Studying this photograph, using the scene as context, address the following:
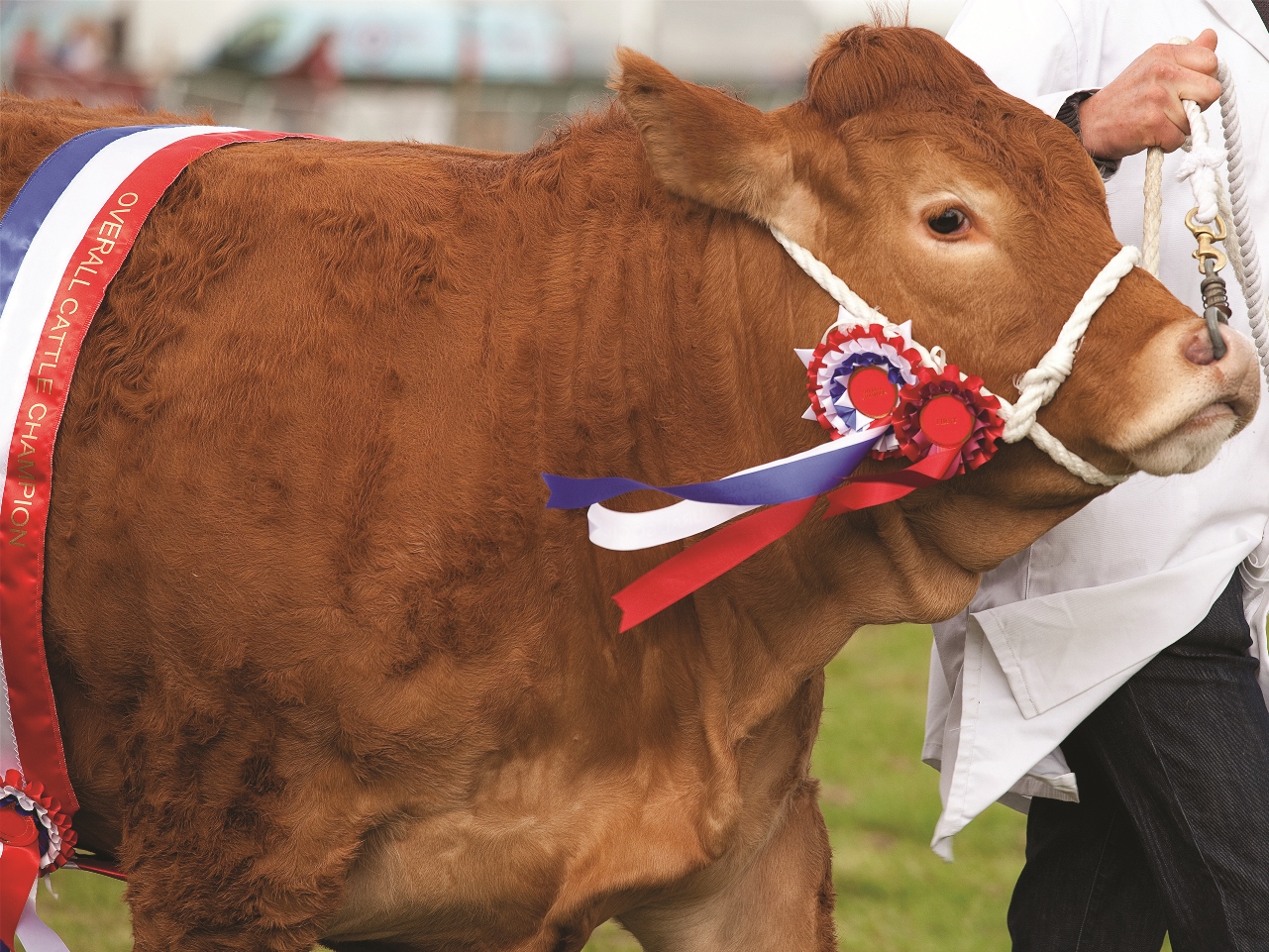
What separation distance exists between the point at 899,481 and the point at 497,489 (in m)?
0.63

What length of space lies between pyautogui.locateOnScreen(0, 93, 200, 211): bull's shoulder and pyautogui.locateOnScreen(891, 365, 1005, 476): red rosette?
1.61m

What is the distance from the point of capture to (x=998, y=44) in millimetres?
2732

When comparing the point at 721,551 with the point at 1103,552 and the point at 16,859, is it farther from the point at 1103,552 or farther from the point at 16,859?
the point at 16,859

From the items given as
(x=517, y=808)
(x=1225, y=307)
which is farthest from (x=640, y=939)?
(x=1225, y=307)

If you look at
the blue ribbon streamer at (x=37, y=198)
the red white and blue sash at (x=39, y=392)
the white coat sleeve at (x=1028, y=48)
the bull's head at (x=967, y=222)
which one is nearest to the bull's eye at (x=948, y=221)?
the bull's head at (x=967, y=222)

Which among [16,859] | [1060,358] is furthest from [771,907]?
[16,859]

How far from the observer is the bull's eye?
7.08 ft

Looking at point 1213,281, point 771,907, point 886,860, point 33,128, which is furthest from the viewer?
point 886,860

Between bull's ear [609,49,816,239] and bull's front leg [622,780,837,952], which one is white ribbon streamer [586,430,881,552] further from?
bull's front leg [622,780,837,952]

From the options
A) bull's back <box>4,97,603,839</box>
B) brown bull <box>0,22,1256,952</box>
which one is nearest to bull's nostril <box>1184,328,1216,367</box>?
brown bull <box>0,22,1256,952</box>

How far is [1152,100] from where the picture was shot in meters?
2.34

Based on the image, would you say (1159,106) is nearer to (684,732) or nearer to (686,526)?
(686,526)

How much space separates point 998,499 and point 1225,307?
1.46ft

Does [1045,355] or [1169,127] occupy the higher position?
[1169,127]
